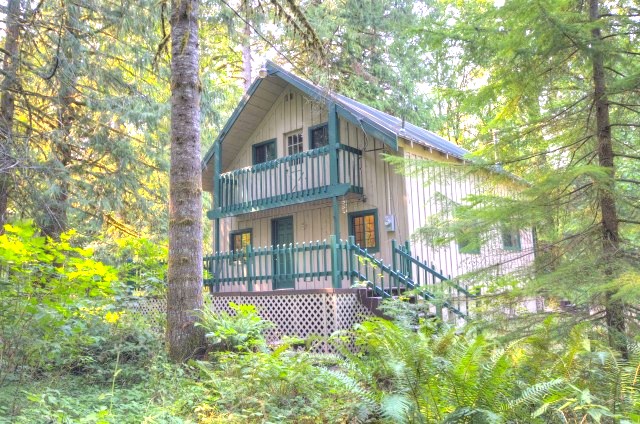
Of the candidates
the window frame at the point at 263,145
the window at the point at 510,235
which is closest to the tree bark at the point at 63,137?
the window frame at the point at 263,145

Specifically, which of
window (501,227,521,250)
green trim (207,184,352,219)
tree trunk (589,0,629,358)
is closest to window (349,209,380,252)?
green trim (207,184,352,219)

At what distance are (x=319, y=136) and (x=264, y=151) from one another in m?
2.38

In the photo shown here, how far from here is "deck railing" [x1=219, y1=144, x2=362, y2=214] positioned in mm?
12672

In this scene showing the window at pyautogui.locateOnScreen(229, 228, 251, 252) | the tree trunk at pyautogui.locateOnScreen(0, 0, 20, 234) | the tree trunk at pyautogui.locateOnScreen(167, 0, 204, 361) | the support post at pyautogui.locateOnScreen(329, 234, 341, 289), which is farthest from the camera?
Result: the window at pyautogui.locateOnScreen(229, 228, 251, 252)

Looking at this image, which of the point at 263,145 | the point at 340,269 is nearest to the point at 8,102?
the point at 263,145

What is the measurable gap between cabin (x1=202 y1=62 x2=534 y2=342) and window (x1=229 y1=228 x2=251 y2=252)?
0.04 metres

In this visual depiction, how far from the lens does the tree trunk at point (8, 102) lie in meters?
8.65

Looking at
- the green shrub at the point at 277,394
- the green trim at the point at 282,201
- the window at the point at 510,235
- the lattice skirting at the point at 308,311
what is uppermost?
the green trim at the point at 282,201

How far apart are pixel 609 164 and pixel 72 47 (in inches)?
401

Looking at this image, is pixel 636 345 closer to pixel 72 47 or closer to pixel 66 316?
pixel 66 316

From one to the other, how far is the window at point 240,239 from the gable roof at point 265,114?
218 centimetres

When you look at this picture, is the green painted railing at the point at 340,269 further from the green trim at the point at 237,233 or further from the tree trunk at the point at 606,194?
the tree trunk at the point at 606,194

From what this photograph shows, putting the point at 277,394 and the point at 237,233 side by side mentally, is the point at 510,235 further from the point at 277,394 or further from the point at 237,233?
the point at 237,233

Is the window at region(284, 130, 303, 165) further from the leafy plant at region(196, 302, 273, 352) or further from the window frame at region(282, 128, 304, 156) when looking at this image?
the leafy plant at region(196, 302, 273, 352)
